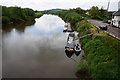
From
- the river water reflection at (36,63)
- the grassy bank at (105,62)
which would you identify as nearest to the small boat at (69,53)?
the river water reflection at (36,63)

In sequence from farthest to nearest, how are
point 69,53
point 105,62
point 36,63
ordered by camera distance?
point 69,53 < point 36,63 < point 105,62

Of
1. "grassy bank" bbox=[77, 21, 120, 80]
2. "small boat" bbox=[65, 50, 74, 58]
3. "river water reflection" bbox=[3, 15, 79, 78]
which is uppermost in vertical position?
"grassy bank" bbox=[77, 21, 120, 80]

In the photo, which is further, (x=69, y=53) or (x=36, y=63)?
(x=69, y=53)

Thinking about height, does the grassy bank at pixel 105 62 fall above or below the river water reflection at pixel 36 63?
above

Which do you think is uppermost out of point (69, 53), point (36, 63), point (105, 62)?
point (105, 62)

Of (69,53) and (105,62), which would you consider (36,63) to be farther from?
(105,62)

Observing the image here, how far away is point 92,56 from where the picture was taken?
15.9 m

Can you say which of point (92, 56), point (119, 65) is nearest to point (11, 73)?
point (92, 56)

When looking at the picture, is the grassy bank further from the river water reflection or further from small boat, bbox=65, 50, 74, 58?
small boat, bbox=65, 50, 74, 58

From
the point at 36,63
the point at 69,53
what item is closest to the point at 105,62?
the point at 69,53

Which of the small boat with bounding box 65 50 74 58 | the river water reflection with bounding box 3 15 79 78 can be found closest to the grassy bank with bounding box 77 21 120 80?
→ the river water reflection with bounding box 3 15 79 78

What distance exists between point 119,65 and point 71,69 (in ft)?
18.4

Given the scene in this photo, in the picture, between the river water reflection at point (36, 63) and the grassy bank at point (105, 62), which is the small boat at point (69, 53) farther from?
the grassy bank at point (105, 62)

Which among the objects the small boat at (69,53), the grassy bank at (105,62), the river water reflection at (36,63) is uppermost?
the grassy bank at (105,62)
